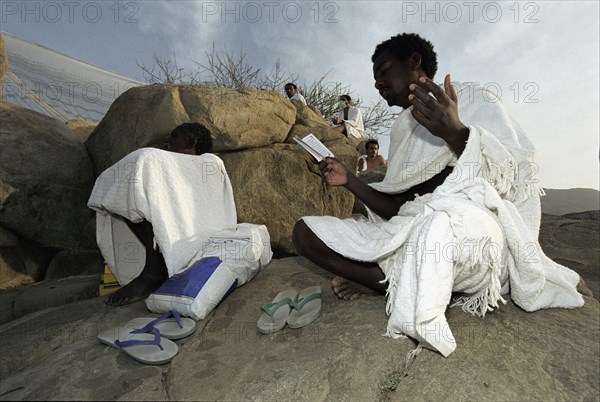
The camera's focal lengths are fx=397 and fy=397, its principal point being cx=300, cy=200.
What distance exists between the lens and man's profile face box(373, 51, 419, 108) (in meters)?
2.65

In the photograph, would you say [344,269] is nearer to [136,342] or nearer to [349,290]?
[349,290]

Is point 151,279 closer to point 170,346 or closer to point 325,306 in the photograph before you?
point 170,346

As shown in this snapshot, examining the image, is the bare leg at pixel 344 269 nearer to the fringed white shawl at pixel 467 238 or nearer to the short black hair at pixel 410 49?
the fringed white shawl at pixel 467 238

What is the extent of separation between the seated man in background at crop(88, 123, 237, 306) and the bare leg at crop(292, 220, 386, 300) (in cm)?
92

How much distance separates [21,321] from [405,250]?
2.54 meters

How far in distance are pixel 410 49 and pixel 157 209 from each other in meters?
2.05

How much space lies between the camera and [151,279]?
2.79 m

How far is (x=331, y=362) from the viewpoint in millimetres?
1674

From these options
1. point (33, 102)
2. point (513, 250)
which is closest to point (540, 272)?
point (513, 250)

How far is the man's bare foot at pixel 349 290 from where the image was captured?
2.30 metres

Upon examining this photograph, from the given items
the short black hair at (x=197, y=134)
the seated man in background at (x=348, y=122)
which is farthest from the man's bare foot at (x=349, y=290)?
the seated man in background at (x=348, y=122)

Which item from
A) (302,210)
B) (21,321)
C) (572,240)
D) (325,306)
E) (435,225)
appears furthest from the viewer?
(572,240)

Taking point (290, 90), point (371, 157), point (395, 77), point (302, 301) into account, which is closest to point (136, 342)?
point (302, 301)

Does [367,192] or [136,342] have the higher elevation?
[367,192]
